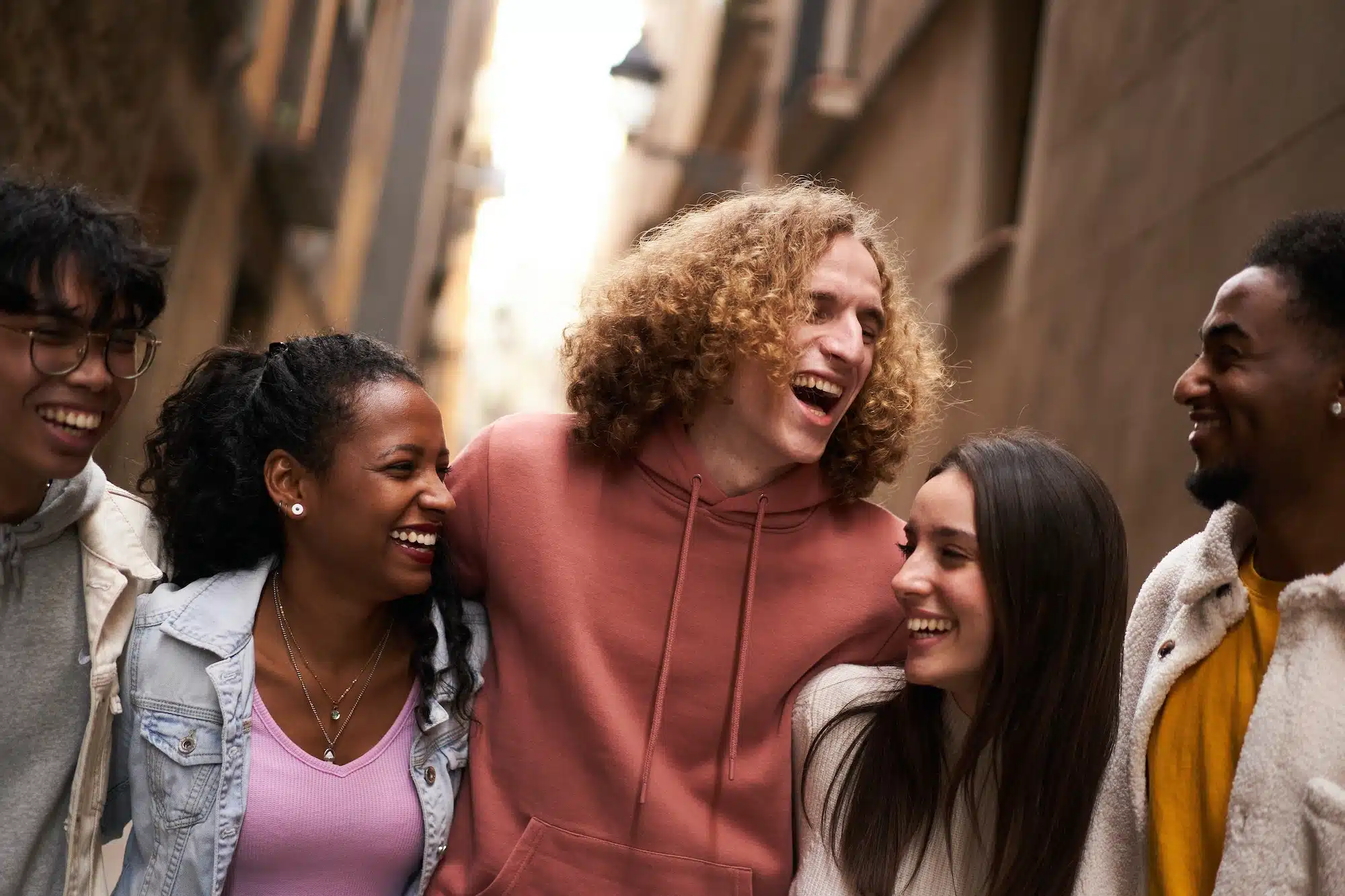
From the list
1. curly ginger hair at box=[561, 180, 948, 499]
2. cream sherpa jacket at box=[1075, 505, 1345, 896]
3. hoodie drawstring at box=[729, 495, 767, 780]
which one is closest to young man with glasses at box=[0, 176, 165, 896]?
curly ginger hair at box=[561, 180, 948, 499]

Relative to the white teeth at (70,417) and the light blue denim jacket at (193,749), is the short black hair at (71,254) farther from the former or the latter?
the light blue denim jacket at (193,749)

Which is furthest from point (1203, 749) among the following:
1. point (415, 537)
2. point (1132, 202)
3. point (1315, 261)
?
point (1132, 202)

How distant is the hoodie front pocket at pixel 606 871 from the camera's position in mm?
3209

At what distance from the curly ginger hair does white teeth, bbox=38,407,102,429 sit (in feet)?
3.72

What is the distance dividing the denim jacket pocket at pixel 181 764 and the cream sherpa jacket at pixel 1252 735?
1844 millimetres

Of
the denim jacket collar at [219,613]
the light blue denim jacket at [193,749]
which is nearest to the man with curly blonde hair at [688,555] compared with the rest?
the light blue denim jacket at [193,749]

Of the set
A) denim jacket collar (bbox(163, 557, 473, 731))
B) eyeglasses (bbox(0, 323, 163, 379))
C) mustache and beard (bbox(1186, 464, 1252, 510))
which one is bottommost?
denim jacket collar (bbox(163, 557, 473, 731))

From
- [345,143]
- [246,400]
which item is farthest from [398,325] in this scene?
[246,400]

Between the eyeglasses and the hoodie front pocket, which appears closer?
the eyeglasses

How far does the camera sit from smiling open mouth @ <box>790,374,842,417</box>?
139 inches

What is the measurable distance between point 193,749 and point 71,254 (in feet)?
3.63

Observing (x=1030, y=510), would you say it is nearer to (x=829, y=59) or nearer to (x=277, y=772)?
(x=277, y=772)

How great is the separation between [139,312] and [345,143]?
10437mm

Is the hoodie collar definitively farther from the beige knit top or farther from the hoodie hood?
the hoodie hood
